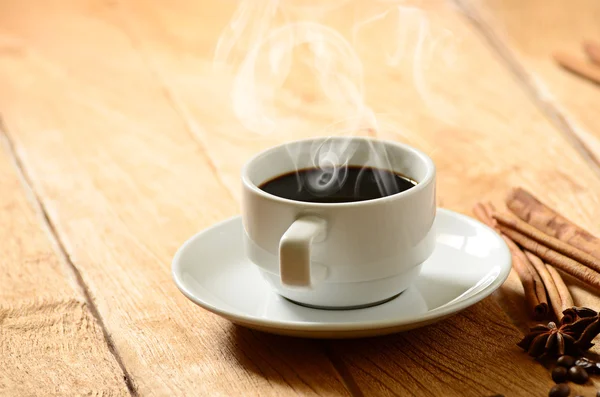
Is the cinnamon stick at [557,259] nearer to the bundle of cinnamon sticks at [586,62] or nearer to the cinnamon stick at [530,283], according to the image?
the cinnamon stick at [530,283]

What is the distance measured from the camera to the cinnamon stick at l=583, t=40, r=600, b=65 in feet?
7.06

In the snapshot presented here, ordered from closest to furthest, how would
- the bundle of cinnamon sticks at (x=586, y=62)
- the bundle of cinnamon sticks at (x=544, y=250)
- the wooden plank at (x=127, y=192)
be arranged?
the wooden plank at (x=127, y=192) → the bundle of cinnamon sticks at (x=544, y=250) → the bundle of cinnamon sticks at (x=586, y=62)

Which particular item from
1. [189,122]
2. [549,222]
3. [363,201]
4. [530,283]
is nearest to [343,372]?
[363,201]

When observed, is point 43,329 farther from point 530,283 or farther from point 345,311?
point 530,283

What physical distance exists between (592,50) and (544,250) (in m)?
1.17

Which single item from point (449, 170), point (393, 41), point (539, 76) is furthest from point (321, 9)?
point (449, 170)

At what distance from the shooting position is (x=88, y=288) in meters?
1.20

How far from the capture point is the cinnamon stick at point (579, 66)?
2068mm

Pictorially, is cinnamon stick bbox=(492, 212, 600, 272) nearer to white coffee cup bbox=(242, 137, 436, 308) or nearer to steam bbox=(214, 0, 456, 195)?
white coffee cup bbox=(242, 137, 436, 308)

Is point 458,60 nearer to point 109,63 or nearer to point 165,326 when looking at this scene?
point 109,63

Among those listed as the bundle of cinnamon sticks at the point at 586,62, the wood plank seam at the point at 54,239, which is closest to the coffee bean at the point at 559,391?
the wood plank seam at the point at 54,239

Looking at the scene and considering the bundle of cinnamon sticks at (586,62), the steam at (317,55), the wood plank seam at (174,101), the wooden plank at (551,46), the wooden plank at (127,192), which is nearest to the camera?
the wooden plank at (127,192)

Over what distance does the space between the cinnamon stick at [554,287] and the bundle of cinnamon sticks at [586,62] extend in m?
1.01

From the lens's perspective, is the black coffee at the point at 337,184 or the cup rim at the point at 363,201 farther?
the black coffee at the point at 337,184
